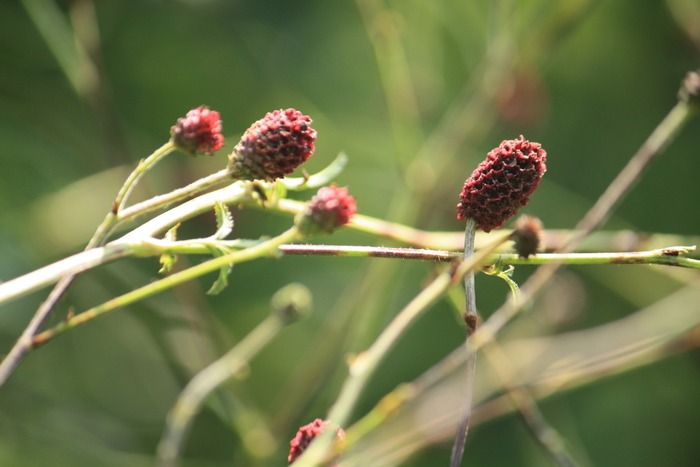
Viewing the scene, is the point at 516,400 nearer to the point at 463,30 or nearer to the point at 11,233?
the point at 11,233

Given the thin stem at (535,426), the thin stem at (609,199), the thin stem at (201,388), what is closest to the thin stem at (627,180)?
the thin stem at (609,199)

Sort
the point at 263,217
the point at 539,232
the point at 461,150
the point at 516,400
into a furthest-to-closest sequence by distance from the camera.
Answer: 1. the point at 263,217
2. the point at 461,150
3. the point at 516,400
4. the point at 539,232

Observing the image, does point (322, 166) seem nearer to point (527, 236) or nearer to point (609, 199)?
point (609, 199)

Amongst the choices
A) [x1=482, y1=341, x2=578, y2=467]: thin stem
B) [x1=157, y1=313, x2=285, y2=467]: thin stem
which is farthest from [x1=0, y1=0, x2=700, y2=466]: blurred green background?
[x1=482, y1=341, x2=578, y2=467]: thin stem

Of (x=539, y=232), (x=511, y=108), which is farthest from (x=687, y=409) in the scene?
(x=539, y=232)

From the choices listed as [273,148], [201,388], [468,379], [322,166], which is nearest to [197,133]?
[273,148]

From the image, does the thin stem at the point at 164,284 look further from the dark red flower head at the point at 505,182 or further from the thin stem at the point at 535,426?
the thin stem at the point at 535,426
